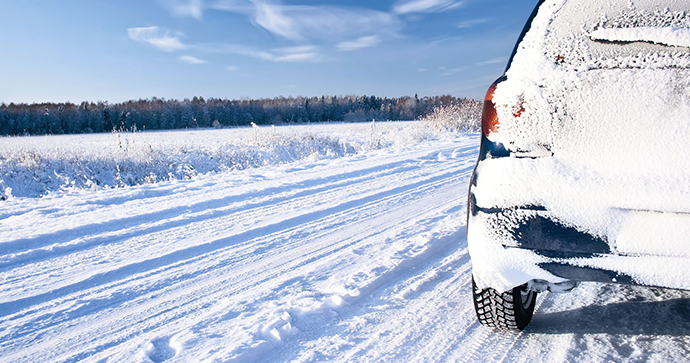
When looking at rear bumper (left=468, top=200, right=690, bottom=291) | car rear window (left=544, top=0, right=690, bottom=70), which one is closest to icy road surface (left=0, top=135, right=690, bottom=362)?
rear bumper (left=468, top=200, right=690, bottom=291)

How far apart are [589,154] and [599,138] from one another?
72 mm

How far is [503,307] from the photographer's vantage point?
2.02 m

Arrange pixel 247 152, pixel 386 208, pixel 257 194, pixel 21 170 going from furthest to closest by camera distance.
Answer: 1. pixel 247 152
2. pixel 21 170
3. pixel 257 194
4. pixel 386 208

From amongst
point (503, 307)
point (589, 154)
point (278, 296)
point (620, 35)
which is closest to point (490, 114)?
point (589, 154)

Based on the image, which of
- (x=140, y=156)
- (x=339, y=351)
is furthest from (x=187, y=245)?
(x=140, y=156)

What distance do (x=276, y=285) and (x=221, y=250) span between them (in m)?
0.99

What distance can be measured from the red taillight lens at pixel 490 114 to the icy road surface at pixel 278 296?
3.58 ft

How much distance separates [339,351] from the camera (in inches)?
77.1

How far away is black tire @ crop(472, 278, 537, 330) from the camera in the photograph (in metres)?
2.00

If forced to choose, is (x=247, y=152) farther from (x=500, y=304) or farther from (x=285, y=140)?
(x=500, y=304)

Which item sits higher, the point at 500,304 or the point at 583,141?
the point at 583,141

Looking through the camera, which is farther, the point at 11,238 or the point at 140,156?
the point at 140,156

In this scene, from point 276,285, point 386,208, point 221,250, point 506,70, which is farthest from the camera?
point 386,208

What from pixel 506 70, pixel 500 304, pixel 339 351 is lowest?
pixel 339 351
